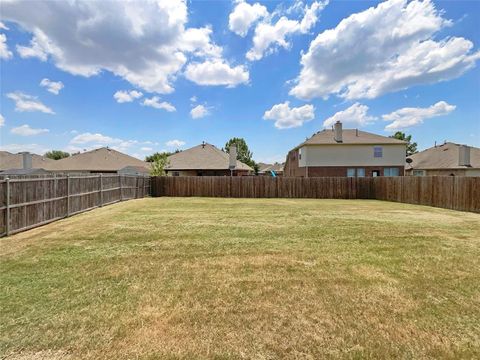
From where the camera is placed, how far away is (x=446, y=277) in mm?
4559

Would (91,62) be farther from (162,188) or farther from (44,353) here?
(44,353)

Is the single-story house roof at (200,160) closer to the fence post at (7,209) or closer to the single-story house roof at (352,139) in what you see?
the single-story house roof at (352,139)

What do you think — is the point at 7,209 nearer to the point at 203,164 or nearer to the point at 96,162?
the point at 203,164

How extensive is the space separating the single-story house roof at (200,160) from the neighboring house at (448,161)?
21.1m

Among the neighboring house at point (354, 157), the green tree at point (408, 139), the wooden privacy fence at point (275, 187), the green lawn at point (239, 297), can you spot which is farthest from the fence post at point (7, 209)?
the green tree at point (408, 139)

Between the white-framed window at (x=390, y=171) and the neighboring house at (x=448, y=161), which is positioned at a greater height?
the neighboring house at (x=448, y=161)

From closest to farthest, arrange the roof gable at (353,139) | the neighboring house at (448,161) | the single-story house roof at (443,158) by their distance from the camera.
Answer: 1. the roof gable at (353,139)
2. the neighboring house at (448,161)
3. the single-story house roof at (443,158)

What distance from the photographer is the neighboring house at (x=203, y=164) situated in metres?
31.9

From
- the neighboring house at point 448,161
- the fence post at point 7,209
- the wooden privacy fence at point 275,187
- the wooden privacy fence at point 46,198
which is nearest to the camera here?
the fence post at point 7,209

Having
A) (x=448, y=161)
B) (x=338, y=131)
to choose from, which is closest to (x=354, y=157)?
(x=338, y=131)

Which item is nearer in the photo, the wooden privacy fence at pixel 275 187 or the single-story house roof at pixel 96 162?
the wooden privacy fence at pixel 275 187

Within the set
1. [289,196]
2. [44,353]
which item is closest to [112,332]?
[44,353]

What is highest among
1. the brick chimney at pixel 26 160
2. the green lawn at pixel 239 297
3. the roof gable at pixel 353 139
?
the roof gable at pixel 353 139

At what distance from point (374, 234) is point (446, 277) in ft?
10.1
